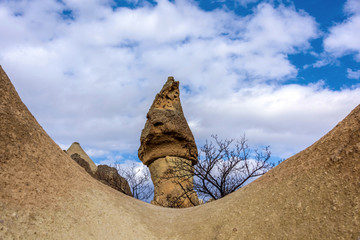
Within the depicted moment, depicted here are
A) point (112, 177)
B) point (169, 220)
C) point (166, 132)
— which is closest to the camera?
point (169, 220)

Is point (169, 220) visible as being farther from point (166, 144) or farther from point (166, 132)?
point (166, 144)

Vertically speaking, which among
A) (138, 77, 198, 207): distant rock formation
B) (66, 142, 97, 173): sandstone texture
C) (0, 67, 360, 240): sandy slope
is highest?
(66, 142, 97, 173): sandstone texture

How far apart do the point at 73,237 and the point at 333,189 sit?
7.38 ft

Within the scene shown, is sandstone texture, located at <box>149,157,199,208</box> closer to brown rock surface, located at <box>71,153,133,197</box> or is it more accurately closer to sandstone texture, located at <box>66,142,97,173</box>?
brown rock surface, located at <box>71,153,133,197</box>

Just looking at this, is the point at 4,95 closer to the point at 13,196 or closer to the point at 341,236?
the point at 13,196

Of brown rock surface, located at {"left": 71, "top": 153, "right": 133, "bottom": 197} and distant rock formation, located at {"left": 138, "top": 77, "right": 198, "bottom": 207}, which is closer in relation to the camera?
distant rock formation, located at {"left": 138, "top": 77, "right": 198, "bottom": 207}

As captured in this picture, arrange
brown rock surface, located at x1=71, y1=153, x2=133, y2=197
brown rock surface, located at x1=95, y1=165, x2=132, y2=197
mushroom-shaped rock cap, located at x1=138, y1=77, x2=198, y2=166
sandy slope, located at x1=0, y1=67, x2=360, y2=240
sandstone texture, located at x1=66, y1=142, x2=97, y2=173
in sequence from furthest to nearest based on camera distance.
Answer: sandstone texture, located at x1=66, y1=142, x2=97, y2=173, brown rock surface, located at x1=95, y1=165, x2=132, y2=197, brown rock surface, located at x1=71, y1=153, x2=133, y2=197, mushroom-shaped rock cap, located at x1=138, y1=77, x2=198, y2=166, sandy slope, located at x1=0, y1=67, x2=360, y2=240

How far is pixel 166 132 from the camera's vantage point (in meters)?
8.65

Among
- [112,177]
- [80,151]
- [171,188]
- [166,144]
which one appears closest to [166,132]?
[166,144]

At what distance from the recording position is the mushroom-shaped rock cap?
28.4 ft

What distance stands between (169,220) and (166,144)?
5.17 metres

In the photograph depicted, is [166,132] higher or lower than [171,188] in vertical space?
higher

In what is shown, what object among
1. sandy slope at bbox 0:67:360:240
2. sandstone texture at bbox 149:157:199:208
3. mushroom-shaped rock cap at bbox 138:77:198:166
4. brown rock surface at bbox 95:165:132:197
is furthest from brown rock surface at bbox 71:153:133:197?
sandy slope at bbox 0:67:360:240

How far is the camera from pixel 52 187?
289 centimetres
